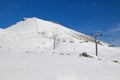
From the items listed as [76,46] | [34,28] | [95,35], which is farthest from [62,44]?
[34,28]

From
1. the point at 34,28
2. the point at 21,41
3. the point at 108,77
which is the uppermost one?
the point at 34,28

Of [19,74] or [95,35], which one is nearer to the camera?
[19,74]

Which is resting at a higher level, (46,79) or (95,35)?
(95,35)

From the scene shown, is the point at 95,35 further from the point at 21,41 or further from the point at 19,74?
the point at 19,74

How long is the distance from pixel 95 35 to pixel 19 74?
1716 inches

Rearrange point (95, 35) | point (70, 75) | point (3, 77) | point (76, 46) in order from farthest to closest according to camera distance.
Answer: point (76, 46), point (95, 35), point (70, 75), point (3, 77)

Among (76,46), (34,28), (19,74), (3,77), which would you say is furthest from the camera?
(34,28)

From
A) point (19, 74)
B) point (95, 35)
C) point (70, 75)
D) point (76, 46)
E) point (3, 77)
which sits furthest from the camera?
point (76, 46)

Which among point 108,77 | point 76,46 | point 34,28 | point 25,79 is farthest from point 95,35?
point 34,28

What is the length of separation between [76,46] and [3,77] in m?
62.6

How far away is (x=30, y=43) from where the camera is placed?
72562mm

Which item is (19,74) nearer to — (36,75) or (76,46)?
(36,75)

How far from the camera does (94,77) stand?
41.0 ft

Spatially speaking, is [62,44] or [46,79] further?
[62,44]
